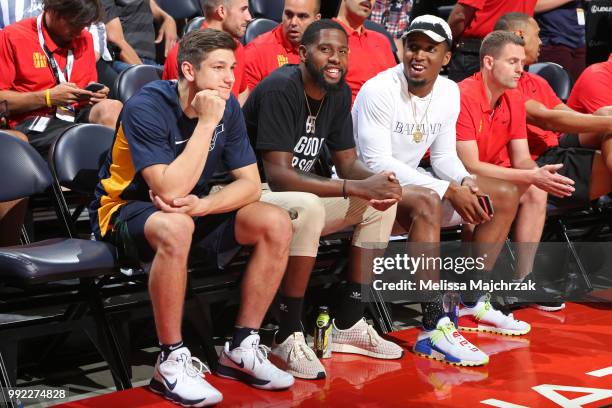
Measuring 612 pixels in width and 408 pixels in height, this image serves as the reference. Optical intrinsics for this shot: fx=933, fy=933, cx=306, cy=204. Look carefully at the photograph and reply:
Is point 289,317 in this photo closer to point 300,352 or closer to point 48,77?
point 300,352

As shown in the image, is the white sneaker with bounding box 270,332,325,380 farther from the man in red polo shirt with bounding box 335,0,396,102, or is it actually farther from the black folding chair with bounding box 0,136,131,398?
the man in red polo shirt with bounding box 335,0,396,102

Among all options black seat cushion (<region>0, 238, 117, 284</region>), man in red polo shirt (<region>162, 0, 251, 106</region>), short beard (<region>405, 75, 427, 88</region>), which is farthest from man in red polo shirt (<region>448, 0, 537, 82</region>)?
black seat cushion (<region>0, 238, 117, 284</region>)

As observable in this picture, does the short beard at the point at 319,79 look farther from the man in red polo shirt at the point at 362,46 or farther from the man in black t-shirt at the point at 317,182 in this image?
the man in red polo shirt at the point at 362,46

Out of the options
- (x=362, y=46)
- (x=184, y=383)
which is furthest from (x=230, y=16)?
(x=184, y=383)

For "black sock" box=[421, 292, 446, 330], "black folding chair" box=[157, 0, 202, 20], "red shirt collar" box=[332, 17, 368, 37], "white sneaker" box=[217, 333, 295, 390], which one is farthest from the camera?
"black folding chair" box=[157, 0, 202, 20]

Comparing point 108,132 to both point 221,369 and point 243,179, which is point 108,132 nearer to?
point 243,179

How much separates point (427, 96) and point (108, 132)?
1.55 metres

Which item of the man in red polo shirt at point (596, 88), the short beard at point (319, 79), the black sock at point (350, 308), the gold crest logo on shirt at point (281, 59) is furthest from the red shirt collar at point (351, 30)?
the black sock at point (350, 308)

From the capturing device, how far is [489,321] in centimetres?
452

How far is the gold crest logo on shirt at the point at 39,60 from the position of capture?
477 centimetres

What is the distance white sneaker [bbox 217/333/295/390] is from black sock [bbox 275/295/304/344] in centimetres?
17

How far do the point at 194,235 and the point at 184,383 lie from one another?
621 mm

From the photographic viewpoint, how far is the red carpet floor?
11.6 ft

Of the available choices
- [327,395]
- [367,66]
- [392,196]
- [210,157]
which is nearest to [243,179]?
[210,157]
